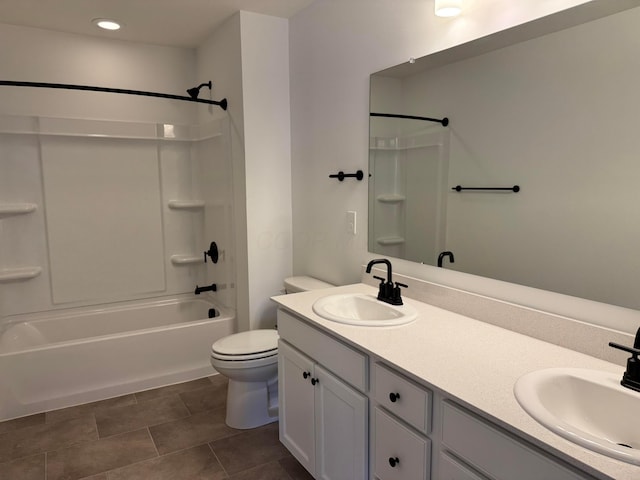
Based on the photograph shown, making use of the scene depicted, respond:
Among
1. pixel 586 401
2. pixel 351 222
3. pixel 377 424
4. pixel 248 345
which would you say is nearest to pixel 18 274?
pixel 248 345

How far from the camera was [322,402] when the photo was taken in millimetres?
1737

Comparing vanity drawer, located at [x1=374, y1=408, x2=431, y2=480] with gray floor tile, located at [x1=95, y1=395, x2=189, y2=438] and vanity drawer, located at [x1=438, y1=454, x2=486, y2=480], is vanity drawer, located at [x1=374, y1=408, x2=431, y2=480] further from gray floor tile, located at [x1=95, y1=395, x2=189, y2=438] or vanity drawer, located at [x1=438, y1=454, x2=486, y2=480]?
gray floor tile, located at [x1=95, y1=395, x2=189, y2=438]

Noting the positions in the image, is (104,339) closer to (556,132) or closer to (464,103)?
(464,103)

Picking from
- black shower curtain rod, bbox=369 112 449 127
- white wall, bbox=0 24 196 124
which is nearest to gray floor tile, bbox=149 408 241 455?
black shower curtain rod, bbox=369 112 449 127

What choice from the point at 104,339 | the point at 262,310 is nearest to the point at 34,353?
the point at 104,339

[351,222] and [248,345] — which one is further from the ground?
[351,222]

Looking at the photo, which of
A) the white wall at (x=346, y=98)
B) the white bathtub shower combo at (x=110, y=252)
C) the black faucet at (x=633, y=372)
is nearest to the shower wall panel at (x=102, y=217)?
the white bathtub shower combo at (x=110, y=252)

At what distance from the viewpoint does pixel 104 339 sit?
9.19 ft

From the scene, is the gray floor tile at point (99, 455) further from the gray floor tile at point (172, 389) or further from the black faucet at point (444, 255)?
the black faucet at point (444, 255)

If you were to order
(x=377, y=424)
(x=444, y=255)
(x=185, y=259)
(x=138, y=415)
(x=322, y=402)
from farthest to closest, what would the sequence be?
(x=185, y=259) → (x=138, y=415) → (x=444, y=255) → (x=322, y=402) → (x=377, y=424)

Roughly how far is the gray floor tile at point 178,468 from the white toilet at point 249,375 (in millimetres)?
276

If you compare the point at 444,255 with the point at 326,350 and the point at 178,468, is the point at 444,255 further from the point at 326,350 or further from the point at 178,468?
the point at 178,468

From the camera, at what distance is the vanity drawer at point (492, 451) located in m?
0.92

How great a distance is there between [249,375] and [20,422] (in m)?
1.37
